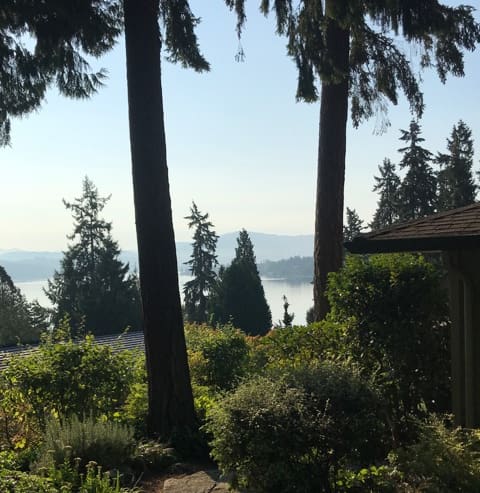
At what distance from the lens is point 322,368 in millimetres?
4145

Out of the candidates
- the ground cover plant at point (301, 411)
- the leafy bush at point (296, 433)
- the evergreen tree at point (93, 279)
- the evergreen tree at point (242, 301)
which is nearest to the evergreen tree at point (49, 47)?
the ground cover plant at point (301, 411)

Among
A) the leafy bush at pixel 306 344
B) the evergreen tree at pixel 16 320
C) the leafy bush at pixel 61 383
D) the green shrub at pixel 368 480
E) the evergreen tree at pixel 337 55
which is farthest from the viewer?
the evergreen tree at pixel 16 320

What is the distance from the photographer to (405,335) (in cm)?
532

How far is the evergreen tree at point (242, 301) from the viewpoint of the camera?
34.2 metres

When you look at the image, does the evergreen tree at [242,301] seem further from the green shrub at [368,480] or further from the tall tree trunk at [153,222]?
the green shrub at [368,480]

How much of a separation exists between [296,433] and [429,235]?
7.20ft

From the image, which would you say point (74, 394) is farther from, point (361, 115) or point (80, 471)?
point (361, 115)

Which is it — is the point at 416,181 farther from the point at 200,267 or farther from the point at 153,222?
the point at 153,222

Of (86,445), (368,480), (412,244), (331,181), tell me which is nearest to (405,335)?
(412,244)

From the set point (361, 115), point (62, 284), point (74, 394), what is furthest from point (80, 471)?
point (62, 284)

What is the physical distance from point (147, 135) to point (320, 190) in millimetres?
3698

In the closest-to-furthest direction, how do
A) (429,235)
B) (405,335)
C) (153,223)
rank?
(429,235) → (405,335) → (153,223)

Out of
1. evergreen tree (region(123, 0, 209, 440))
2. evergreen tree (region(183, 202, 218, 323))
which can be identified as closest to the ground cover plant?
evergreen tree (region(123, 0, 209, 440))

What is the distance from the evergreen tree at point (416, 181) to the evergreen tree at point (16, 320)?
23.9 meters
